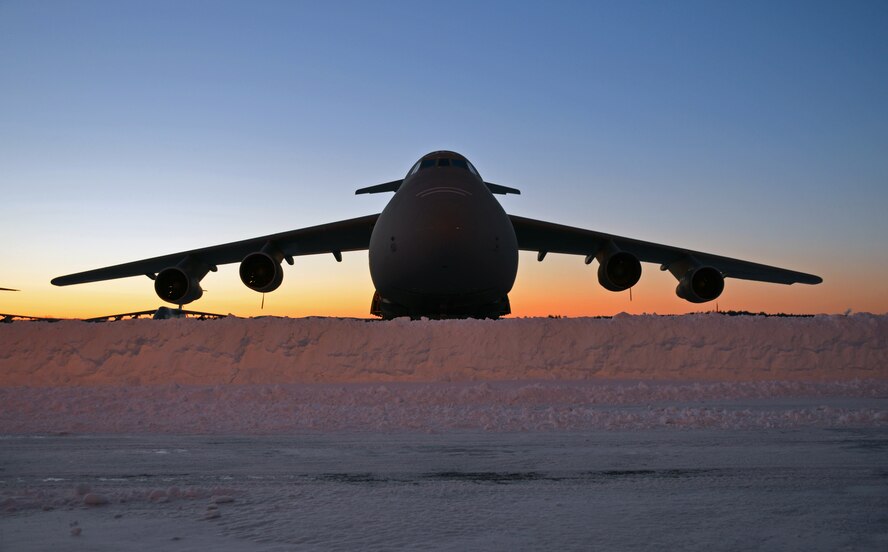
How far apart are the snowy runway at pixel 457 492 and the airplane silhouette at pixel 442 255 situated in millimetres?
7676

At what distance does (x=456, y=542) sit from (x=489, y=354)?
7998 millimetres

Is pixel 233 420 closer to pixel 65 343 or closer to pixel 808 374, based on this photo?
pixel 65 343

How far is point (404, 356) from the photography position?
10.3m

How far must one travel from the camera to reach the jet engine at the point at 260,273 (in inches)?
581

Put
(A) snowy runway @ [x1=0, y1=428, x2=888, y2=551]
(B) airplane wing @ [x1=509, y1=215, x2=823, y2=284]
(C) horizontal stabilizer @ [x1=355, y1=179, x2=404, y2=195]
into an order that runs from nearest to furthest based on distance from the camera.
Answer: (A) snowy runway @ [x1=0, y1=428, x2=888, y2=551] → (B) airplane wing @ [x1=509, y1=215, x2=823, y2=284] → (C) horizontal stabilizer @ [x1=355, y1=179, x2=404, y2=195]

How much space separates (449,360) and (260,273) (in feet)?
20.5

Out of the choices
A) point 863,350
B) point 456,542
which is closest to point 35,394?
point 456,542

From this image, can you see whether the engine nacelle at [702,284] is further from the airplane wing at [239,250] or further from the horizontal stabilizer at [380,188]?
the horizontal stabilizer at [380,188]

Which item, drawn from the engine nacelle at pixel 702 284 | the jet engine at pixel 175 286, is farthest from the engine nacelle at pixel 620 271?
the jet engine at pixel 175 286

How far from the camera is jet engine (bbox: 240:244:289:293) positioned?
1475cm

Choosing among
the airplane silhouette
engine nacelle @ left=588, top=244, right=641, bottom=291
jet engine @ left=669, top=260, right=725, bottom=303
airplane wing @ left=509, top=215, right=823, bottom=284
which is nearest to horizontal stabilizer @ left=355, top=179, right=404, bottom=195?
the airplane silhouette

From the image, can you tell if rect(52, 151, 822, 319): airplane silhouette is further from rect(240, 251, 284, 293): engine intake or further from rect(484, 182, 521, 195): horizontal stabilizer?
rect(484, 182, 521, 195): horizontal stabilizer

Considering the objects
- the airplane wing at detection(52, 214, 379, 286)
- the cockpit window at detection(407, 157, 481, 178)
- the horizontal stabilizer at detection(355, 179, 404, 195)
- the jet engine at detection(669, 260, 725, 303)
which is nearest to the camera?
the cockpit window at detection(407, 157, 481, 178)

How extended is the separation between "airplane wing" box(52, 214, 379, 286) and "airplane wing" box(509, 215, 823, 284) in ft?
13.5
